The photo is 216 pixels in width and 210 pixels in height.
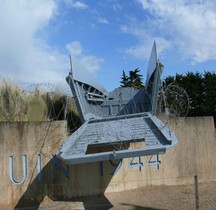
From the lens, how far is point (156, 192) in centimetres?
939

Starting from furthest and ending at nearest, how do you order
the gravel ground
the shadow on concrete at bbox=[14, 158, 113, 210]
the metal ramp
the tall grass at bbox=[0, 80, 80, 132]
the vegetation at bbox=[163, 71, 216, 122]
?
the vegetation at bbox=[163, 71, 216, 122] → the tall grass at bbox=[0, 80, 80, 132] → the shadow on concrete at bbox=[14, 158, 113, 210] → the gravel ground → the metal ramp

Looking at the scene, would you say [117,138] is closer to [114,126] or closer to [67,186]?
[114,126]

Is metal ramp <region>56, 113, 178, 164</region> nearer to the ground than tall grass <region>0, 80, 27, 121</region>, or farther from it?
nearer to the ground

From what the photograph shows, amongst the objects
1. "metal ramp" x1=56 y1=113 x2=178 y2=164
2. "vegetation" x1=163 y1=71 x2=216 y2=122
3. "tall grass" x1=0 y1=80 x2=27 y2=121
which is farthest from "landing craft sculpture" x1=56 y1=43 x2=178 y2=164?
"vegetation" x1=163 y1=71 x2=216 y2=122

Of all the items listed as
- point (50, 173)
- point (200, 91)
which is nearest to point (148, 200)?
point (50, 173)

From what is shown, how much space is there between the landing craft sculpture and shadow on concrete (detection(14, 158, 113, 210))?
2.18 feet

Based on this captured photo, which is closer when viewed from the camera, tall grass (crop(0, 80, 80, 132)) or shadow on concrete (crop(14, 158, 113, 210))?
shadow on concrete (crop(14, 158, 113, 210))

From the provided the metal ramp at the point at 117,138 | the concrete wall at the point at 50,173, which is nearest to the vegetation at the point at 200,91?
the concrete wall at the point at 50,173

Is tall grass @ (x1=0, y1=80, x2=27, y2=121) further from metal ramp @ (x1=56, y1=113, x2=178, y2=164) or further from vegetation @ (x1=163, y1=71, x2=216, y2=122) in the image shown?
vegetation @ (x1=163, y1=71, x2=216, y2=122)

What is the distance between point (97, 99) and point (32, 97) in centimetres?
209

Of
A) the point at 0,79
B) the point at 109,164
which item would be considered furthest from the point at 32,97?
the point at 109,164

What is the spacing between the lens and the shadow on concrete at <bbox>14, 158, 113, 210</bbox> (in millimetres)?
8539

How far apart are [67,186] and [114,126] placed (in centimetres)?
229

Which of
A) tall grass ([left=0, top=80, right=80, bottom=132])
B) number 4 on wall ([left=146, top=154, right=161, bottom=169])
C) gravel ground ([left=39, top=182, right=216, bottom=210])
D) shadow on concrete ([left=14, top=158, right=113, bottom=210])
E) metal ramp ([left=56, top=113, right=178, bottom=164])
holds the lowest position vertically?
gravel ground ([left=39, top=182, right=216, bottom=210])
